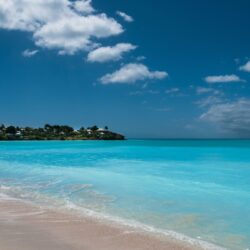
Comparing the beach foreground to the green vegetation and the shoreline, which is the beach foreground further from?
the green vegetation

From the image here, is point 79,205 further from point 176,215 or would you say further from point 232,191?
point 232,191

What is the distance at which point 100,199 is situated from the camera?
10969mm

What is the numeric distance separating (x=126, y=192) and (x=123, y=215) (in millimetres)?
3667

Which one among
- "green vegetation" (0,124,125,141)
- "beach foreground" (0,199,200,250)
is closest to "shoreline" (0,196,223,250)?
"beach foreground" (0,199,200,250)

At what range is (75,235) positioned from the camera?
21.5ft

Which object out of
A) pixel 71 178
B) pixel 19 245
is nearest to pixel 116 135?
pixel 71 178

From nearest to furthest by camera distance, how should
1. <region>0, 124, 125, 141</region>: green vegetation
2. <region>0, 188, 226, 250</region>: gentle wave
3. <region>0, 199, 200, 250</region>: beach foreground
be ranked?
<region>0, 199, 200, 250</region>: beach foreground → <region>0, 188, 226, 250</region>: gentle wave → <region>0, 124, 125, 141</region>: green vegetation

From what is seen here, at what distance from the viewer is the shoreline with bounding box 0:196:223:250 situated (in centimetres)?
588

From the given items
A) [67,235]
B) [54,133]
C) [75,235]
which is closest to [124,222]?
[75,235]

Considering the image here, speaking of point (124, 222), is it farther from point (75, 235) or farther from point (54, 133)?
point (54, 133)

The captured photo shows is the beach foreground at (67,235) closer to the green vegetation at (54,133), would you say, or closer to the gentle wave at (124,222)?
the gentle wave at (124,222)

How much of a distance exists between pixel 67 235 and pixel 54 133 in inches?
6121

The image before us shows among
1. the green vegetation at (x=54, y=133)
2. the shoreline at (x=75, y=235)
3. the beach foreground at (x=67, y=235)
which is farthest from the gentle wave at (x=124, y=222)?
the green vegetation at (x=54, y=133)

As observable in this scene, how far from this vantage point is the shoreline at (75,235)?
5.88 meters
